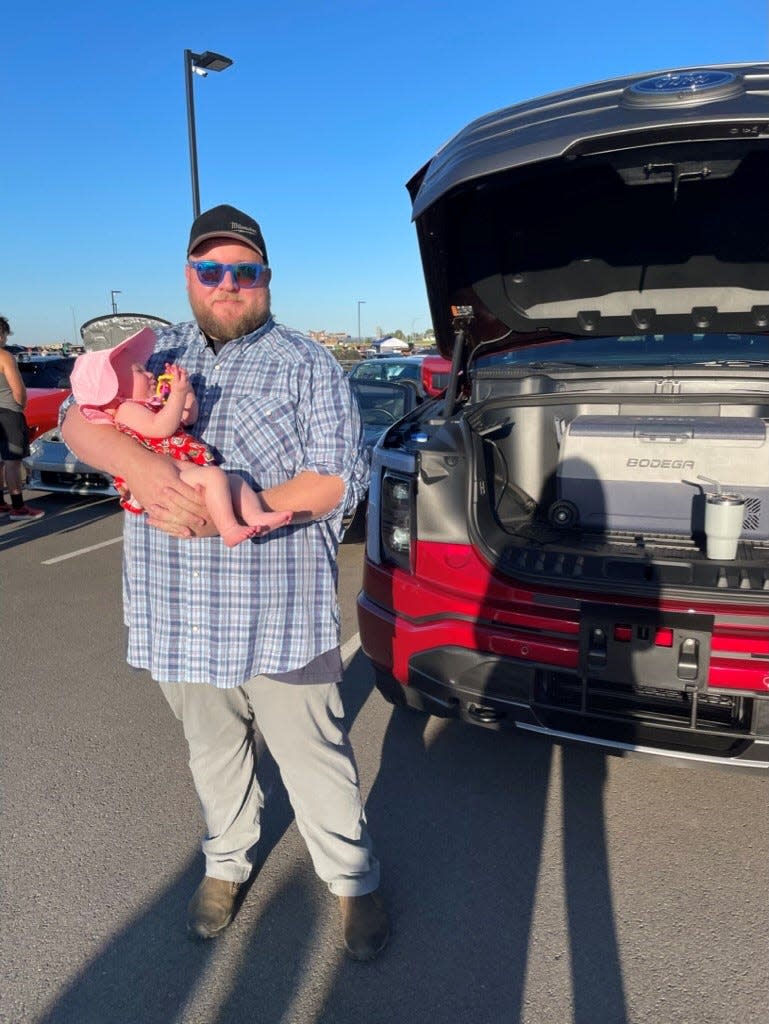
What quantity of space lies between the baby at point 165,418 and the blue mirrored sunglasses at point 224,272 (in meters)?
0.24

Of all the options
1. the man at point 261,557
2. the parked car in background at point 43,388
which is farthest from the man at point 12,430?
the man at point 261,557

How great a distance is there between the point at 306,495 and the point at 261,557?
0.22 meters

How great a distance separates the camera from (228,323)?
199cm

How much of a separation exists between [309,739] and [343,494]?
0.68 m

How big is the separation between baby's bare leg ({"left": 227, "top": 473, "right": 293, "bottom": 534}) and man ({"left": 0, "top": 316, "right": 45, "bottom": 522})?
5.94 m

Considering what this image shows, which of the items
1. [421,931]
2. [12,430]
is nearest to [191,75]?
[12,430]

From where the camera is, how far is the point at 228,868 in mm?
2225

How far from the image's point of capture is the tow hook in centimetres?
243

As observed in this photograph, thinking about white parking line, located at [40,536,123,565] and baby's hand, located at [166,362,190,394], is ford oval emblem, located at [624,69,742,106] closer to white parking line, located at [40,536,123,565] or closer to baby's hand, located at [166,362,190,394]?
baby's hand, located at [166,362,190,394]

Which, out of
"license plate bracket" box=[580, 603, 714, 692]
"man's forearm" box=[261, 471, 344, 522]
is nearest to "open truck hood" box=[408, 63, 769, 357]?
"man's forearm" box=[261, 471, 344, 522]

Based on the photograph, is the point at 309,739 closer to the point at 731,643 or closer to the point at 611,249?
the point at 731,643

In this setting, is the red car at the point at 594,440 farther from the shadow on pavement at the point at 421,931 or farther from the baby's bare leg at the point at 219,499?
the baby's bare leg at the point at 219,499

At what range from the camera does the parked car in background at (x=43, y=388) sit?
8.88 m

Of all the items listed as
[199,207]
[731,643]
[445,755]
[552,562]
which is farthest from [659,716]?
[199,207]
